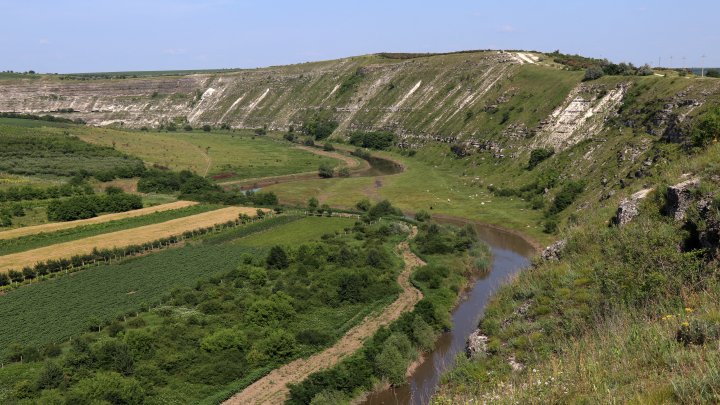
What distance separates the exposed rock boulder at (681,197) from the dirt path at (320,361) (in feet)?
70.5

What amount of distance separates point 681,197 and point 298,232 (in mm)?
49935

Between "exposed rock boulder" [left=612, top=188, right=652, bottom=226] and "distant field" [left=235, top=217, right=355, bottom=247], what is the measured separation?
39.4 metres

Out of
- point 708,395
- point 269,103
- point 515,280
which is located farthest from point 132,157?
point 708,395

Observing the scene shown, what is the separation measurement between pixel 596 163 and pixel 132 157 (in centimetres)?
9451

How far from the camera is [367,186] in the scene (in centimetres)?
9744

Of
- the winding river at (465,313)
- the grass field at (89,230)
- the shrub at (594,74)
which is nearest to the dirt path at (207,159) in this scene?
the grass field at (89,230)

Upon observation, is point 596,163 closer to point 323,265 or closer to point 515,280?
point 323,265

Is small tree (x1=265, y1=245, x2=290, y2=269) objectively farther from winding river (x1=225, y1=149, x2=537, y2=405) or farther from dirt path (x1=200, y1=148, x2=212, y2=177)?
dirt path (x1=200, y1=148, x2=212, y2=177)

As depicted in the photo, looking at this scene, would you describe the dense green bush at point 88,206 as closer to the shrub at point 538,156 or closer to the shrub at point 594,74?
the shrub at point 538,156

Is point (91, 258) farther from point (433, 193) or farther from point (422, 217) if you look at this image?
point (433, 193)

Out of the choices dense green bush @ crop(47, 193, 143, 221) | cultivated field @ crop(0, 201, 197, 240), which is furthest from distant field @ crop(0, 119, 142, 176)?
cultivated field @ crop(0, 201, 197, 240)

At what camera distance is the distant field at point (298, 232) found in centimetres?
6162

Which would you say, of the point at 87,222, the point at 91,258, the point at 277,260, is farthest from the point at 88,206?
the point at 277,260

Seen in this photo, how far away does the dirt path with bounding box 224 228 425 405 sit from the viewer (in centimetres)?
3059
